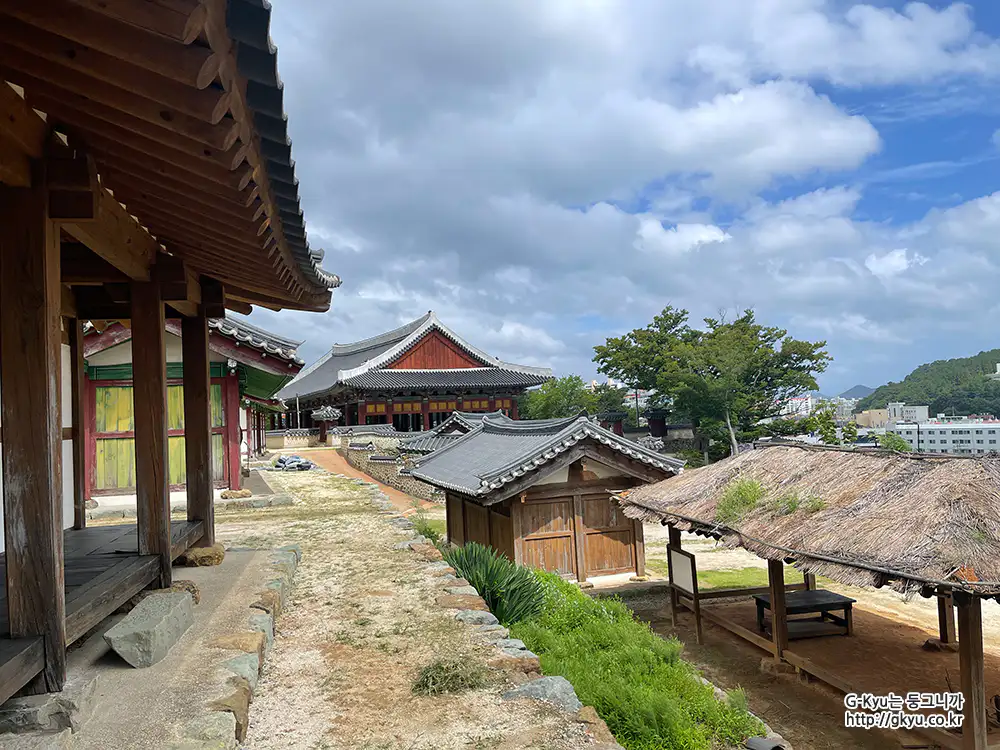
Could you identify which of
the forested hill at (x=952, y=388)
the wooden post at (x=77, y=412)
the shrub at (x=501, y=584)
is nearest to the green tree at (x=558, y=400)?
the shrub at (x=501, y=584)

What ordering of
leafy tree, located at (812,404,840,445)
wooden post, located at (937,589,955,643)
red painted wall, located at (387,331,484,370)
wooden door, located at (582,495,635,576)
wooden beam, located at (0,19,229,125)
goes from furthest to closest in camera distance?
red painted wall, located at (387,331,484,370), leafy tree, located at (812,404,840,445), wooden door, located at (582,495,635,576), wooden post, located at (937,589,955,643), wooden beam, located at (0,19,229,125)

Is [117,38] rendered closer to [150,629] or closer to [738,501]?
[150,629]

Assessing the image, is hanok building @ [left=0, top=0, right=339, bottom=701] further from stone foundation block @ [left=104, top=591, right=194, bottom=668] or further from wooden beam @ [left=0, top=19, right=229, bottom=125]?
stone foundation block @ [left=104, top=591, right=194, bottom=668]

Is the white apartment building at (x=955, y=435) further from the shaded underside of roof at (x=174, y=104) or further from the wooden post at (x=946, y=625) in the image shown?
the shaded underside of roof at (x=174, y=104)

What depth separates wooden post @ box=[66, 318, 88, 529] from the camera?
6.16m

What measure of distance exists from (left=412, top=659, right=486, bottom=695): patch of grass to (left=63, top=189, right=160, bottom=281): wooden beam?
3.24 meters

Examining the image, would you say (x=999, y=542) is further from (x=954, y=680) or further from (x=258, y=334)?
(x=258, y=334)

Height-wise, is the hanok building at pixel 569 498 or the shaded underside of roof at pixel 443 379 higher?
the shaded underside of roof at pixel 443 379

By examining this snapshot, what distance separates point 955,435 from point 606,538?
4694 centimetres

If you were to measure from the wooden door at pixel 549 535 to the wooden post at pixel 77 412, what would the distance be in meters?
7.69

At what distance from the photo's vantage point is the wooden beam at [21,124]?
116 inches

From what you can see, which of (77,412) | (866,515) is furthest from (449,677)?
(866,515)

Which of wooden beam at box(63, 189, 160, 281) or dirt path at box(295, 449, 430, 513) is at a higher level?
wooden beam at box(63, 189, 160, 281)

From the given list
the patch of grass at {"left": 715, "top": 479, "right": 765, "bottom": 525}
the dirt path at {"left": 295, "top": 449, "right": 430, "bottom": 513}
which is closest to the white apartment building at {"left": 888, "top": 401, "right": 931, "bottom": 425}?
the dirt path at {"left": 295, "top": 449, "right": 430, "bottom": 513}
